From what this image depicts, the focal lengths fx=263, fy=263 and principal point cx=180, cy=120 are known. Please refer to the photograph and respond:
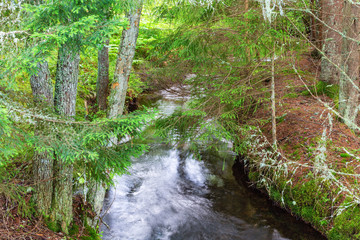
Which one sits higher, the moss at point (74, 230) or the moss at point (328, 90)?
the moss at point (328, 90)

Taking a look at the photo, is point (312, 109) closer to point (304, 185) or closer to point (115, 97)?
point (304, 185)

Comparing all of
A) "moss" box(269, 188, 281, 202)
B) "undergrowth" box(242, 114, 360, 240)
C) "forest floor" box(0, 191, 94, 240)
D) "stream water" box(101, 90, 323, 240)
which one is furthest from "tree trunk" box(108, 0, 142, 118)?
"moss" box(269, 188, 281, 202)

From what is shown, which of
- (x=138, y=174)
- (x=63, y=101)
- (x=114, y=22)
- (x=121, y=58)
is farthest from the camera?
(x=138, y=174)

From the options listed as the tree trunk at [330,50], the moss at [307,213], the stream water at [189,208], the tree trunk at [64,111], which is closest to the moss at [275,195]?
the stream water at [189,208]

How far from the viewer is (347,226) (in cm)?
515

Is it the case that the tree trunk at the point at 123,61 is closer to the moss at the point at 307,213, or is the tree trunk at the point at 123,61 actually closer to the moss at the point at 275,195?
the moss at the point at 275,195

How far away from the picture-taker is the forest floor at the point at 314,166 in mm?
5270

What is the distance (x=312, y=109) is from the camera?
7930 mm

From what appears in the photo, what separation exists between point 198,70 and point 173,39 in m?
1.11

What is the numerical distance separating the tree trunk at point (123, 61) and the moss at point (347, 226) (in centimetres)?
502

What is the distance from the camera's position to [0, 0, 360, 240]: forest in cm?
301

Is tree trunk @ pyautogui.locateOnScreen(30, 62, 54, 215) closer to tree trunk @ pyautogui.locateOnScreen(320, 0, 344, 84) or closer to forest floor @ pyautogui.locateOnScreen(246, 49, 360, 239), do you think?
forest floor @ pyautogui.locateOnScreen(246, 49, 360, 239)

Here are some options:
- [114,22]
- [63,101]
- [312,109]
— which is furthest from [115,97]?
[312,109]

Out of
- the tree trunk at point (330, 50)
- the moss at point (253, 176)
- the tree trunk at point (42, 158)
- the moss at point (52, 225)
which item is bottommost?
the moss at point (253, 176)
